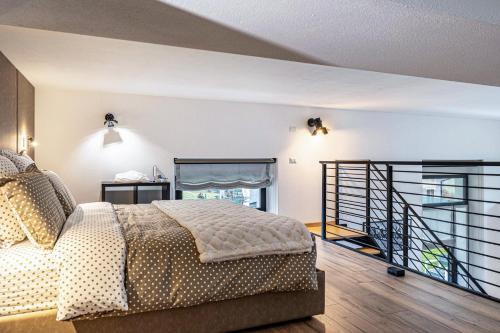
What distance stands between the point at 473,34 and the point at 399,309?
185 centimetres

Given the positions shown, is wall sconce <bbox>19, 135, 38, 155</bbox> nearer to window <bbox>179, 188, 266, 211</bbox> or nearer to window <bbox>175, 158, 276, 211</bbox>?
window <bbox>175, 158, 276, 211</bbox>

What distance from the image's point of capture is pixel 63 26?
5.30ft

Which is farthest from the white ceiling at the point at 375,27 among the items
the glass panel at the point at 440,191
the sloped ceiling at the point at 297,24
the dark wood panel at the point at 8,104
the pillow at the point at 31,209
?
the glass panel at the point at 440,191

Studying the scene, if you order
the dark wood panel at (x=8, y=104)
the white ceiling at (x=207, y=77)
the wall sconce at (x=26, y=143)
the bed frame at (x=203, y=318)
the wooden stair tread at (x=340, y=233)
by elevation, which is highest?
the white ceiling at (x=207, y=77)

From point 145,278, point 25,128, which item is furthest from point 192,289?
point 25,128

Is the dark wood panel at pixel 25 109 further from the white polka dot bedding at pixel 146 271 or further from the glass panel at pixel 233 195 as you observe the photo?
the glass panel at pixel 233 195

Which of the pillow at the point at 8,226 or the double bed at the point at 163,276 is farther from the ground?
the pillow at the point at 8,226

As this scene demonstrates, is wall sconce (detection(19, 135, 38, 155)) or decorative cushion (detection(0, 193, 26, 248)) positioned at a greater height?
wall sconce (detection(19, 135, 38, 155))

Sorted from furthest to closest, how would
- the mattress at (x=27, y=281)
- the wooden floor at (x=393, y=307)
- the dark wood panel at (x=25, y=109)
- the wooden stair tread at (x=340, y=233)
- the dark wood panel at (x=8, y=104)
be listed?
1. the wooden stair tread at (x=340, y=233)
2. the dark wood panel at (x=25, y=109)
3. the dark wood panel at (x=8, y=104)
4. the wooden floor at (x=393, y=307)
5. the mattress at (x=27, y=281)

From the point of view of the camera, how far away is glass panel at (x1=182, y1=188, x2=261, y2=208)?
5.43 meters

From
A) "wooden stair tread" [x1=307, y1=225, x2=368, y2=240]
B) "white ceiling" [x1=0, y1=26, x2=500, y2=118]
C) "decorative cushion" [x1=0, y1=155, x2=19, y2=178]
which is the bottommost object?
"wooden stair tread" [x1=307, y1=225, x2=368, y2=240]

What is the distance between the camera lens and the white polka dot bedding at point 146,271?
5.62ft

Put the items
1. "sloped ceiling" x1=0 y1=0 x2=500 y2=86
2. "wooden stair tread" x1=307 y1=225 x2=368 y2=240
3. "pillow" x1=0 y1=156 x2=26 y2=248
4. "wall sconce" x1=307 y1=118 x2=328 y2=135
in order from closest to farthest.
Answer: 1. "sloped ceiling" x1=0 y1=0 x2=500 y2=86
2. "pillow" x1=0 y1=156 x2=26 y2=248
3. "wooden stair tread" x1=307 y1=225 x2=368 y2=240
4. "wall sconce" x1=307 y1=118 x2=328 y2=135

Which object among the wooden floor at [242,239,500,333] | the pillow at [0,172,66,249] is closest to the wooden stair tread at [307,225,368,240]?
the wooden floor at [242,239,500,333]
